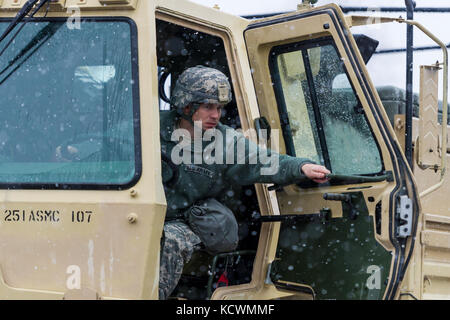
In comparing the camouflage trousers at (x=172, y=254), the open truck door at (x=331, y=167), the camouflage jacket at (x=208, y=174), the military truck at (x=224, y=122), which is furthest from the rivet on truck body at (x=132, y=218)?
the open truck door at (x=331, y=167)

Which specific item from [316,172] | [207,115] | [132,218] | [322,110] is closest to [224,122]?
[207,115]

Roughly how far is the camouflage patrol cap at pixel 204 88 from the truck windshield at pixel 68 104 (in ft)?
2.16

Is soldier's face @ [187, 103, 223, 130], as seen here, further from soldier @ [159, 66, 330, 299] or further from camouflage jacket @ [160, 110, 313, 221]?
camouflage jacket @ [160, 110, 313, 221]

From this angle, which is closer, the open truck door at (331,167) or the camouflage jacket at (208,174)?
the open truck door at (331,167)

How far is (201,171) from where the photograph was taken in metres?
4.09

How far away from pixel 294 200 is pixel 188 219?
70cm

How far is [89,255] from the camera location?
3.43m

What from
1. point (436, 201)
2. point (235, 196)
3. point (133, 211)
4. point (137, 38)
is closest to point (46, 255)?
point (133, 211)

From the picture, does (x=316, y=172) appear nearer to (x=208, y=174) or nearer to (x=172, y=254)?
(x=208, y=174)

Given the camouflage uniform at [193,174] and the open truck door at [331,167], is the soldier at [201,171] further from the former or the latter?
the open truck door at [331,167]

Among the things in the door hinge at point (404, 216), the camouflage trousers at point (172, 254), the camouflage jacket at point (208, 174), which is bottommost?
the camouflage trousers at point (172, 254)

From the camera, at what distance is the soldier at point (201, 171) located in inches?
155

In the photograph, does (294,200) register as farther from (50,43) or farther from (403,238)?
(50,43)

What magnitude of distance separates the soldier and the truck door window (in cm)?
42
